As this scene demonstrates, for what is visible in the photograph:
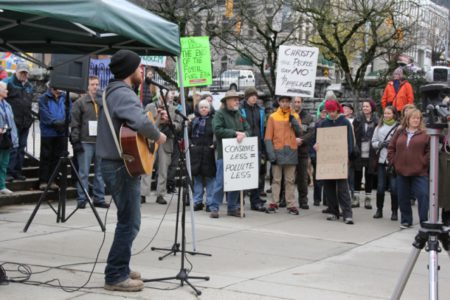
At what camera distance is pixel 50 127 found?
41.1 ft

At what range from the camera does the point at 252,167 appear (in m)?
11.8

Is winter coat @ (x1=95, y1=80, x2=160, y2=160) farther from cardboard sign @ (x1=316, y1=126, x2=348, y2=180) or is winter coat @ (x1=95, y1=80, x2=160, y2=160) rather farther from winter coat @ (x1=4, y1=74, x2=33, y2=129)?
winter coat @ (x1=4, y1=74, x2=33, y2=129)

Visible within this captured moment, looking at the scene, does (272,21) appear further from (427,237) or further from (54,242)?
(427,237)

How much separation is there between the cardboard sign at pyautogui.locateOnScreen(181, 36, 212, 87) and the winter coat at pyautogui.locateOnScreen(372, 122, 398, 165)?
3194 millimetres

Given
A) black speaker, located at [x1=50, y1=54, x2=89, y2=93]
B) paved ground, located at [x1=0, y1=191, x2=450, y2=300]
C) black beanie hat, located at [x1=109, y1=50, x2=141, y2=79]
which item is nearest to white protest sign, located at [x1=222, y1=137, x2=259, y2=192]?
paved ground, located at [x1=0, y1=191, x2=450, y2=300]

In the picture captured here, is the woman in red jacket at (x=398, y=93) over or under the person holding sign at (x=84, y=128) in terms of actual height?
over

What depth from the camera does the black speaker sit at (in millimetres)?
9961

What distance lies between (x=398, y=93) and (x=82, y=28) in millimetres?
10123

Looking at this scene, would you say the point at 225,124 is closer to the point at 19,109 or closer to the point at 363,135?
the point at 363,135

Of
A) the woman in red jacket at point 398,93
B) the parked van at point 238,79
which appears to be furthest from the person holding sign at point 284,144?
the parked van at point 238,79

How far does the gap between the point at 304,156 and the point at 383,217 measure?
5.75ft

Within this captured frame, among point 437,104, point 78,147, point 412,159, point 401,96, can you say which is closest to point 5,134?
point 78,147

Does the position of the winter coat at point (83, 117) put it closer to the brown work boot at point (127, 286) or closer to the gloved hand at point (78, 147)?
the gloved hand at point (78, 147)

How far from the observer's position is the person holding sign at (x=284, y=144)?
12070 mm
